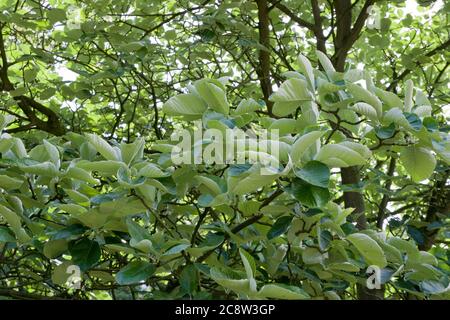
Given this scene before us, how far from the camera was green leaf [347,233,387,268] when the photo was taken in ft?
4.11

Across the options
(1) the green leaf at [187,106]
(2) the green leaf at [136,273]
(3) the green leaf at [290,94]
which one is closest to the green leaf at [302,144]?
(3) the green leaf at [290,94]

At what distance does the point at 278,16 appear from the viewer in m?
3.21

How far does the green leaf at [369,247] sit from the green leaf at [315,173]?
0.23 metres

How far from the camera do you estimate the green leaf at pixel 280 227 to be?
129 cm

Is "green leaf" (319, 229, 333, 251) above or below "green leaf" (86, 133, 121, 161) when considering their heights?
below

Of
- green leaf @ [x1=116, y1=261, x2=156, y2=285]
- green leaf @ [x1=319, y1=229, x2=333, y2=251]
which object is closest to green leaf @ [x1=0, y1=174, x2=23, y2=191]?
green leaf @ [x1=116, y1=261, x2=156, y2=285]

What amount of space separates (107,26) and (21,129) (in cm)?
59

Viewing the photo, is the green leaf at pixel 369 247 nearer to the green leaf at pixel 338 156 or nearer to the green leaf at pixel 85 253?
the green leaf at pixel 338 156

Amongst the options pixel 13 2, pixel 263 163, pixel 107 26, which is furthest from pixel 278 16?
pixel 263 163

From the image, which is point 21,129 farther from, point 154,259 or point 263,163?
point 263,163

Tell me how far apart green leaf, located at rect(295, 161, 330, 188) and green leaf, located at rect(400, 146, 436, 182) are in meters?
0.29

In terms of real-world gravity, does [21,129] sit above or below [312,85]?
above

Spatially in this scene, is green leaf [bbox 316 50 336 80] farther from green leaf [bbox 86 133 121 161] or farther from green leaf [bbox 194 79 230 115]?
green leaf [bbox 86 133 121 161]

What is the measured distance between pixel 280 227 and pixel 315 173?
246 millimetres
